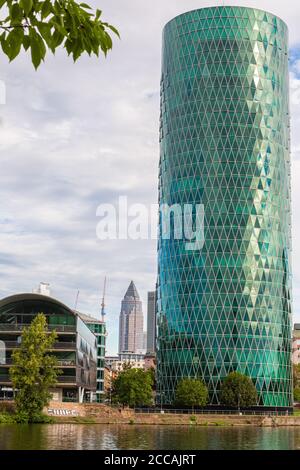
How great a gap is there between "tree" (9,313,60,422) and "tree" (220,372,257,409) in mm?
55380

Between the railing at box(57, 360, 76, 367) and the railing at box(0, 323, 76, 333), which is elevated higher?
the railing at box(0, 323, 76, 333)

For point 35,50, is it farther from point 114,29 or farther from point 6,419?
point 6,419

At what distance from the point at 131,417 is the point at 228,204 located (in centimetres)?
6655

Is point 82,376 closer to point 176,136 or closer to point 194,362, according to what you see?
point 194,362

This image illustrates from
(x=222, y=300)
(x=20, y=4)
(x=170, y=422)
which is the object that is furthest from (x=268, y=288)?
(x=20, y=4)

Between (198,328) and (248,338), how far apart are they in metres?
12.3

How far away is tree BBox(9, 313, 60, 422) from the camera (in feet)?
371

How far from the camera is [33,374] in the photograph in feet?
375

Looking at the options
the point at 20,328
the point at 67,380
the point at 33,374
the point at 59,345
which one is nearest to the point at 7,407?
the point at 33,374

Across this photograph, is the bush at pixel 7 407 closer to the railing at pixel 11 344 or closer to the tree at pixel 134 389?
the railing at pixel 11 344

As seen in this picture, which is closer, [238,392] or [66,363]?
[66,363]

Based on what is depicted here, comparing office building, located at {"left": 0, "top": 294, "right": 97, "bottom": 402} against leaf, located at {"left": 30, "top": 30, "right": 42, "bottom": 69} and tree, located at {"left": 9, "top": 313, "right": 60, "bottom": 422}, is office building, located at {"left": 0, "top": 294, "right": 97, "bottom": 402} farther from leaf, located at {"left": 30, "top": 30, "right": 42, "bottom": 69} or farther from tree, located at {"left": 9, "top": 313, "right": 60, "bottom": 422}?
leaf, located at {"left": 30, "top": 30, "right": 42, "bottom": 69}

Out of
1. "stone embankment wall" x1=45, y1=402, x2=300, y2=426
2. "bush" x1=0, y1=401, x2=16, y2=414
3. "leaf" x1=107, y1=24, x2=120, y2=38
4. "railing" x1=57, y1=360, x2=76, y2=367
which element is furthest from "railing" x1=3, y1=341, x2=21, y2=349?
"leaf" x1=107, y1=24, x2=120, y2=38

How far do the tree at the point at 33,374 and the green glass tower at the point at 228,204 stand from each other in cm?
6457
